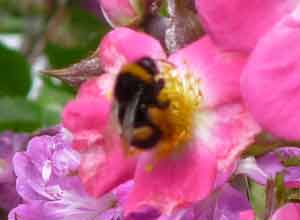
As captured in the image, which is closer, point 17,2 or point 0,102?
point 0,102

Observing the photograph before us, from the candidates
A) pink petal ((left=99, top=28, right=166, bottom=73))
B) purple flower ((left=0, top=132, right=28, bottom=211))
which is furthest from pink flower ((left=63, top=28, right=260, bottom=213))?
purple flower ((left=0, top=132, right=28, bottom=211))

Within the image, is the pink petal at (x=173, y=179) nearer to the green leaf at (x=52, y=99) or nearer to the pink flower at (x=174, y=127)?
the pink flower at (x=174, y=127)

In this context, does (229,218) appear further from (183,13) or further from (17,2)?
(17,2)

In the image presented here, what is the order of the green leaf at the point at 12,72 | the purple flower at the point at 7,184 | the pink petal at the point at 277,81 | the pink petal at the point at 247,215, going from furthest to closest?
the green leaf at the point at 12,72, the purple flower at the point at 7,184, the pink petal at the point at 247,215, the pink petal at the point at 277,81

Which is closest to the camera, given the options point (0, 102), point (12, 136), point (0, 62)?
point (12, 136)

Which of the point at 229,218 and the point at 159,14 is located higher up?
the point at 159,14

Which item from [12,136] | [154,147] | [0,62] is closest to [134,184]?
[154,147]

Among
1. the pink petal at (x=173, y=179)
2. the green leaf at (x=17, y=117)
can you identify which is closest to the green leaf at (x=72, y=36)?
the green leaf at (x=17, y=117)
